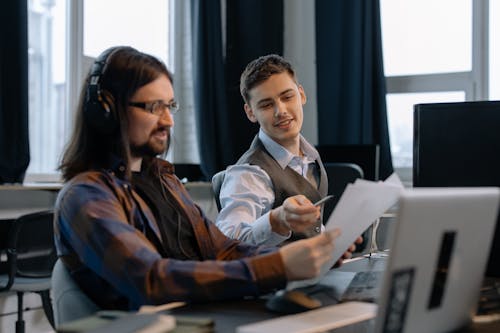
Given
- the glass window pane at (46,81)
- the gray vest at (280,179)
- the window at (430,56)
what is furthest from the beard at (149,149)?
the window at (430,56)

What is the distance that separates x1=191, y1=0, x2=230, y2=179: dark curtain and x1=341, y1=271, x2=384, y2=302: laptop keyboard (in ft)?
9.59

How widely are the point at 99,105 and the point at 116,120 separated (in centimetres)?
5

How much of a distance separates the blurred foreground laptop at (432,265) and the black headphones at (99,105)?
0.60m

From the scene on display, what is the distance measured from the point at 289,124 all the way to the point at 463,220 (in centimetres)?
126

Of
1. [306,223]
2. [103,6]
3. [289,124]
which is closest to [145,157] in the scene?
[306,223]

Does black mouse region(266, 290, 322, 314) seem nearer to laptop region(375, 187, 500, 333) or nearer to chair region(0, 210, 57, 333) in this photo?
laptop region(375, 187, 500, 333)

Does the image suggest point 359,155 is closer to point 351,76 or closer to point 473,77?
point 351,76

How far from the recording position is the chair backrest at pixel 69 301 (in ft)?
4.07

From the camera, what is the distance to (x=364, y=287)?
1.31m

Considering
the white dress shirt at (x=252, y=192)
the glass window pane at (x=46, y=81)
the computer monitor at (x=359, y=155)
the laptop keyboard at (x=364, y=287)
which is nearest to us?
the laptop keyboard at (x=364, y=287)

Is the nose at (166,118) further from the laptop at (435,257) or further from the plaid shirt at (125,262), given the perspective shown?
the laptop at (435,257)

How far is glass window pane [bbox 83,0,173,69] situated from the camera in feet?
13.1

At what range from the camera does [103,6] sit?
409 centimetres

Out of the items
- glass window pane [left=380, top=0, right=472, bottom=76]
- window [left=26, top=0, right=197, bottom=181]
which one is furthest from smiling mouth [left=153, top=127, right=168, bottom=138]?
glass window pane [left=380, top=0, right=472, bottom=76]
